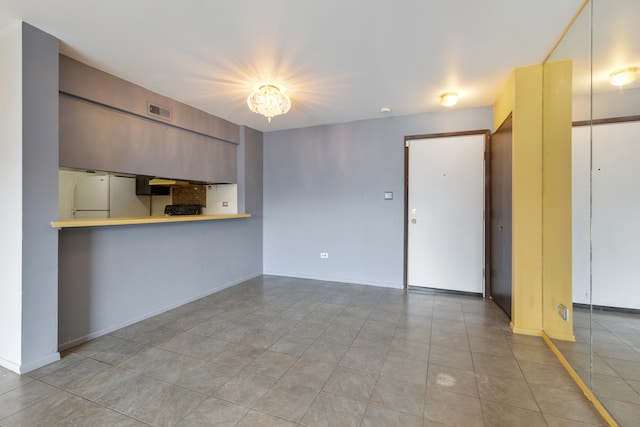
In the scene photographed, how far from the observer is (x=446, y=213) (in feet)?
13.0

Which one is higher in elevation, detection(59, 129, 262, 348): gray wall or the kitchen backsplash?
the kitchen backsplash

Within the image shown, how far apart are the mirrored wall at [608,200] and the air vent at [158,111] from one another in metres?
3.88

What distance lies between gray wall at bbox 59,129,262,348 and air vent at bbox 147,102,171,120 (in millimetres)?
1266

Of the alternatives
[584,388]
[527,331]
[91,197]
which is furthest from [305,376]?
[91,197]

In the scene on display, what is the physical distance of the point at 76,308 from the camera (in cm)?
251


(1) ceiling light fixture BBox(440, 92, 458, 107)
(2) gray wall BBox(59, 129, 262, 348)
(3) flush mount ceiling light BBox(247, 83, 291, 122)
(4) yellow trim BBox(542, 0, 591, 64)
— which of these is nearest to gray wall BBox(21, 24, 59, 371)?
(2) gray wall BBox(59, 129, 262, 348)

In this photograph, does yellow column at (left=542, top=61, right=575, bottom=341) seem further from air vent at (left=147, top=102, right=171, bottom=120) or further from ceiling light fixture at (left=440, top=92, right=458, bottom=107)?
air vent at (left=147, top=102, right=171, bottom=120)

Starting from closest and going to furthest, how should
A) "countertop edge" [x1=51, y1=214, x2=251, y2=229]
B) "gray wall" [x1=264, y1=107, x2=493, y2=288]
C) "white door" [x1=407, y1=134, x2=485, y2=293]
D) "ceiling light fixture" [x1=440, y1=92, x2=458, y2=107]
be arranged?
"countertop edge" [x1=51, y1=214, x2=251, y2=229]
"ceiling light fixture" [x1=440, y1=92, x2=458, y2=107]
"white door" [x1=407, y1=134, x2=485, y2=293]
"gray wall" [x1=264, y1=107, x2=493, y2=288]

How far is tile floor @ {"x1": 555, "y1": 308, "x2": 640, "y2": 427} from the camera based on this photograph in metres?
1.59

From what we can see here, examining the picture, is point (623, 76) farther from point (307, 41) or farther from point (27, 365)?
point (27, 365)

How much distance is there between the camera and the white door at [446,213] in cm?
382

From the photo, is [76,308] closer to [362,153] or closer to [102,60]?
[102,60]

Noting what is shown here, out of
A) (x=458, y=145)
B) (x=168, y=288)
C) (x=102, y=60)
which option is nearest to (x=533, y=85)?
(x=458, y=145)

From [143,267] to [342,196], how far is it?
9.36 ft
